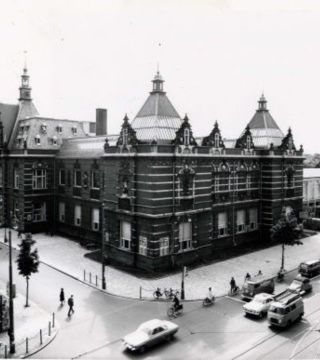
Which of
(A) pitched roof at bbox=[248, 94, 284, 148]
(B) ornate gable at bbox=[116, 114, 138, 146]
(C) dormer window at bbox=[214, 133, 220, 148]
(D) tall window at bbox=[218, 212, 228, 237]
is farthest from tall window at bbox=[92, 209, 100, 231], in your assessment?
(A) pitched roof at bbox=[248, 94, 284, 148]

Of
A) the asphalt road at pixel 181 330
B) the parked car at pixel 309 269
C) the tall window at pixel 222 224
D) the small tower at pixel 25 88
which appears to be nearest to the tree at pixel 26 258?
the asphalt road at pixel 181 330

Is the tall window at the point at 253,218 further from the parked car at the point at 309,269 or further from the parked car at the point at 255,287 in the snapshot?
the parked car at the point at 255,287

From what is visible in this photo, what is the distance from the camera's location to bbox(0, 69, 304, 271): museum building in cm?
3794

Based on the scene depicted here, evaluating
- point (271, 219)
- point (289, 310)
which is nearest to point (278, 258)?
point (271, 219)

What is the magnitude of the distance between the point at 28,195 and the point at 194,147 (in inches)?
977

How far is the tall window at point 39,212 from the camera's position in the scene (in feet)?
177

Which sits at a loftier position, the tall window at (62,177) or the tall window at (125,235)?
the tall window at (62,177)

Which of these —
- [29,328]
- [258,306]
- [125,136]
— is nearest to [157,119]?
[125,136]

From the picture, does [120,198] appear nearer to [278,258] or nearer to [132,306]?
[132,306]

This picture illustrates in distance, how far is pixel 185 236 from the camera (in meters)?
40.0

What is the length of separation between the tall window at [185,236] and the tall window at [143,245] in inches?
150

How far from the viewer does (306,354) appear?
2220cm

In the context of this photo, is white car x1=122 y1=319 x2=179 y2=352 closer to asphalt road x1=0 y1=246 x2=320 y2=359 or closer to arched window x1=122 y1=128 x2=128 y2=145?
asphalt road x1=0 y1=246 x2=320 y2=359

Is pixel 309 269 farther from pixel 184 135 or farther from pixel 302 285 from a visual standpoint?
pixel 184 135
